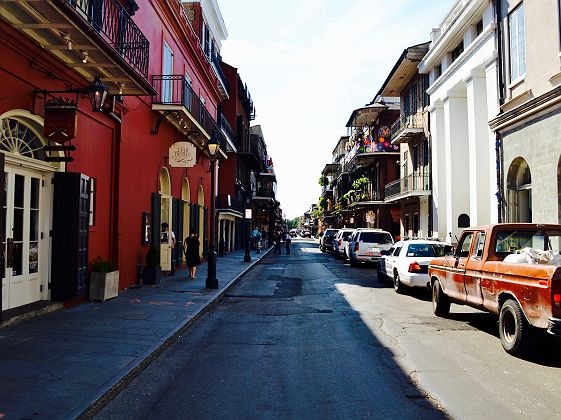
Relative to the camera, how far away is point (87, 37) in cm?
791

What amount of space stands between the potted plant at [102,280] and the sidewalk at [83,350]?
0.21 metres

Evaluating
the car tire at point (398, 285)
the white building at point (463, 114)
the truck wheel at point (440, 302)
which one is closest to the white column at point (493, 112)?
the white building at point (463, 114)

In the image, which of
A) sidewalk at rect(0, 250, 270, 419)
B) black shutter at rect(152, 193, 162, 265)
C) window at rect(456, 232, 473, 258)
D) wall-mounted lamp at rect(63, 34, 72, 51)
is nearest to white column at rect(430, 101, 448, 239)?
black shutter at rect(152, 193, 162, 265)

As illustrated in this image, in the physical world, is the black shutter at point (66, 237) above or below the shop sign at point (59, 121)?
below

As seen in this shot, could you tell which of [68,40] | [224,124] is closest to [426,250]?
[68,40]

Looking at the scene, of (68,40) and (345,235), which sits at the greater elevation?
(68,40)

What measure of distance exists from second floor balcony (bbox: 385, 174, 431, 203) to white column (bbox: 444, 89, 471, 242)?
2696mm

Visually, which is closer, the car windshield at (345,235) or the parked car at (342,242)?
the parked car at (342,242)

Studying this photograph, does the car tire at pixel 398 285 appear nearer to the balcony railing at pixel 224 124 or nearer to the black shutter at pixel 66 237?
the black shutter at pixel 66 237

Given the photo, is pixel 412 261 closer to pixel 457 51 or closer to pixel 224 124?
pixel 457 51

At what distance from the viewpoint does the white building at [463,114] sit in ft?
62.8

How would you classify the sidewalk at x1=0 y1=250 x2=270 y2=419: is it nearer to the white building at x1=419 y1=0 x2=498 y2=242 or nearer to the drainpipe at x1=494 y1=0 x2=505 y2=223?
the drainpipe at x1=494 y1=0 x2=505 y2=223

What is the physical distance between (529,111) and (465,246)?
785cm

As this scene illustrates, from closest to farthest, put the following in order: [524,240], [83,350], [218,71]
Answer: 1. [83,350]
2. [524,240]
3. [218,71]
